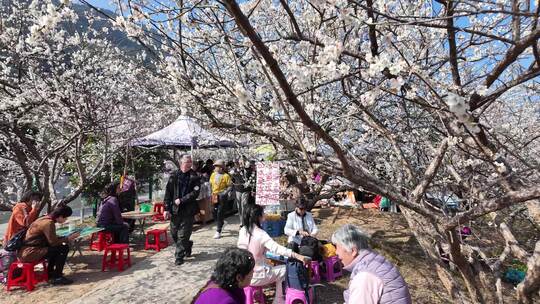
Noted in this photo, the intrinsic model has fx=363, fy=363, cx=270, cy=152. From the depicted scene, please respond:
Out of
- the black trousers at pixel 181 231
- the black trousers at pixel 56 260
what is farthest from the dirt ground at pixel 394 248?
the black trousers at pixel 56 260

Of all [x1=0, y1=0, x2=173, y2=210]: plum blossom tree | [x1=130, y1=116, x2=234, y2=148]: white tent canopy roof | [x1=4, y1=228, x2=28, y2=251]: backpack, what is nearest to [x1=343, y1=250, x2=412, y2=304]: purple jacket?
[x1=0, y1=0, x2=173, y2=210]: plum blossom tree

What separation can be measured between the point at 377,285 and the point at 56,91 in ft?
23.6

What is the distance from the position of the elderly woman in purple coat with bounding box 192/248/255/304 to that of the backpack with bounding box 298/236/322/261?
267 cm

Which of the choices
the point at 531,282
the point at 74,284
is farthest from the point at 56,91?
the point at 531,282

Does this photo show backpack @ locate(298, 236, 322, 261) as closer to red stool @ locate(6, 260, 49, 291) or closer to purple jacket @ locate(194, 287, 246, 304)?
purple jacket @ locate(194, 287, 246, 304)

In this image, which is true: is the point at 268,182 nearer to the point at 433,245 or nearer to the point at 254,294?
the point at 254,294

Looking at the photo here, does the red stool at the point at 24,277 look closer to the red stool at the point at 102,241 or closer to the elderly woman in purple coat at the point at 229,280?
the red stool at the point at 102,241

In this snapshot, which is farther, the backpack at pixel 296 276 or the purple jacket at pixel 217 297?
the backpack at pixel 296 276

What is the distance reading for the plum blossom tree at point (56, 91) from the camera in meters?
6.63

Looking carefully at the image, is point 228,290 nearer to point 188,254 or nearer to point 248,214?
point 248,214

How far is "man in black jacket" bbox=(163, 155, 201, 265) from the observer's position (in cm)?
595

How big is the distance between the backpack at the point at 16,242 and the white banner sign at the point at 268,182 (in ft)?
12.1

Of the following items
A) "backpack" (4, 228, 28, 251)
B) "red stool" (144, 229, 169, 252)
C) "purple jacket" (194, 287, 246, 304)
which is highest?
"backpack" (4, 228, 28, 251)

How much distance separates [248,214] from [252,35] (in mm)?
3098
